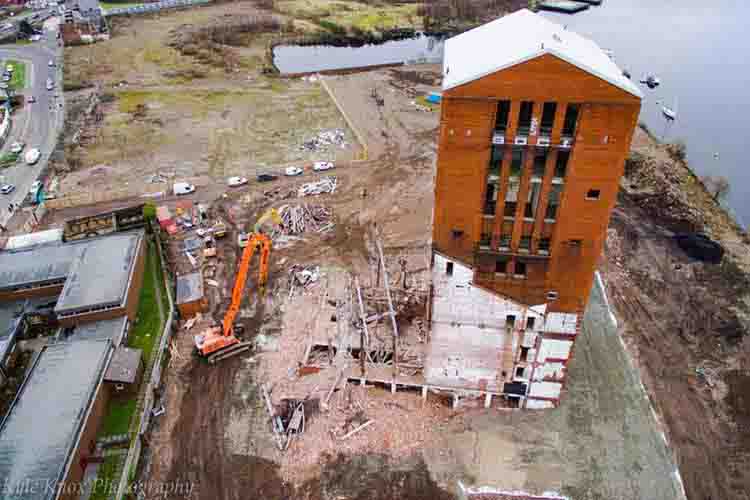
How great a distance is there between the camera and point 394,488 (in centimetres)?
2861

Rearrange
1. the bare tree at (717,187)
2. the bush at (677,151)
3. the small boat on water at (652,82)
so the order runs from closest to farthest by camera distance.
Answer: the bare tree at (717,187) → the bush at (677,151) → the small boat on water at (652,82)

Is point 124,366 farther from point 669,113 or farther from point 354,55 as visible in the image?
point 354,55

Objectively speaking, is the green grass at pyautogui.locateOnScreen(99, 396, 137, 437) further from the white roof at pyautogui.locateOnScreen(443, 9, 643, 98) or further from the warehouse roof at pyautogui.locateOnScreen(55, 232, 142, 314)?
the white roof at pyautogui.locateOnScreen(443, 9, 643, 98)

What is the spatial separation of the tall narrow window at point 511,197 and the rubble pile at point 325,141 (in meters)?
40.1

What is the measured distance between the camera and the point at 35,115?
72.2 metres

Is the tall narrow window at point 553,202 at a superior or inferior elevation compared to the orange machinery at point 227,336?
superior

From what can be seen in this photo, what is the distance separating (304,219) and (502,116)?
96.3 feet

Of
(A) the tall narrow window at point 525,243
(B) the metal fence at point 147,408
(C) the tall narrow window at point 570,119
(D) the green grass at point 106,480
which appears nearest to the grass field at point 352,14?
(B) the metal fence at point 147,408

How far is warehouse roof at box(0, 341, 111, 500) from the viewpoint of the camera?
2639 cm

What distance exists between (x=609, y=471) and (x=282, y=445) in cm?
1784

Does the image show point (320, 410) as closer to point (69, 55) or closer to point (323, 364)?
point (323, 364)

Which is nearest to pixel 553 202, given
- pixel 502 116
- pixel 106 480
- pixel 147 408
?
pixel 502 116

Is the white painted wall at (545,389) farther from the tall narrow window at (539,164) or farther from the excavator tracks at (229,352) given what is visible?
the excavator tracks at (229,352)

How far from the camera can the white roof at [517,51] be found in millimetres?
22022
